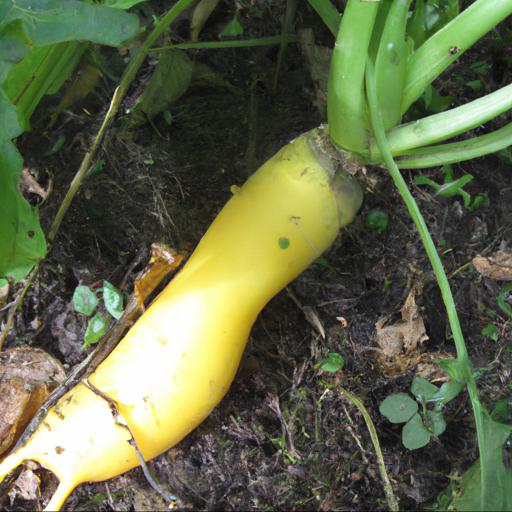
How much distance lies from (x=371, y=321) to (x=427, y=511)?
35cm

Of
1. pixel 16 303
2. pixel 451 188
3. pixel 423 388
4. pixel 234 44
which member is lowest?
pixel 423 388

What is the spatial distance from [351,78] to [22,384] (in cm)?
80

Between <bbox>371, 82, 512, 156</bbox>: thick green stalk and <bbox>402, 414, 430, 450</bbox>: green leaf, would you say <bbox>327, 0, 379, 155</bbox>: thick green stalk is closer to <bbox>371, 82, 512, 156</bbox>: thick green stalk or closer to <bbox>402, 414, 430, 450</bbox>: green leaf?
<bbox>371, 82, 512, 156</bbox>: thick green stalk

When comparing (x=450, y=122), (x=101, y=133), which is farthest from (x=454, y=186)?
(x=101, y=133)

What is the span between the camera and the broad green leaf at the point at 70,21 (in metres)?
0.86

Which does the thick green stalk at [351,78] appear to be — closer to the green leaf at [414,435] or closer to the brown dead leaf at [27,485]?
the green leaf at [414,435]

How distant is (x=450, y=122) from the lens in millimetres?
946

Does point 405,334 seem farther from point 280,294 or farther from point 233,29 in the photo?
point 233,29

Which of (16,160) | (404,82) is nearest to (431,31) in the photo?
(404,82)

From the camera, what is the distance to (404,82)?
0.96 meters

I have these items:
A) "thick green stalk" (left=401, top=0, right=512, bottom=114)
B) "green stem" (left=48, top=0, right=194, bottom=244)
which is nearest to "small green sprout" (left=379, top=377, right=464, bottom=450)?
"thick green stalk" (left=401, top=0, right=512, bottom=114)

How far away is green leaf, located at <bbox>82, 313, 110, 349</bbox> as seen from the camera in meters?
1.16

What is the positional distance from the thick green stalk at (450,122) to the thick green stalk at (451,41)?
5 centimetres

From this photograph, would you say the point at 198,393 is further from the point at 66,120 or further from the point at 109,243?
the point at 66,120
